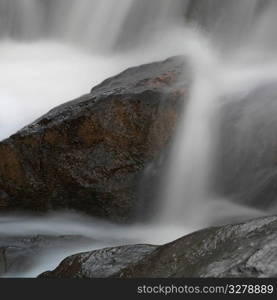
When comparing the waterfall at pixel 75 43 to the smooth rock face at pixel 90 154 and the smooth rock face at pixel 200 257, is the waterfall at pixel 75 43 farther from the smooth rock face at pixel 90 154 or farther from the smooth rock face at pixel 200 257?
the smooth rock face at pixel 200 257

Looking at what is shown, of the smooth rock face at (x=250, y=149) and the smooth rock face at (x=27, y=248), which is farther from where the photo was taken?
the smooth rock face at (x=250, y=149)

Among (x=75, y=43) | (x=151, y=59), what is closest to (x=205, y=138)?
(x=151, y=59)

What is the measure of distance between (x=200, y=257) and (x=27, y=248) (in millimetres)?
Answer: 2046

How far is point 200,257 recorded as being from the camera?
12.4ft

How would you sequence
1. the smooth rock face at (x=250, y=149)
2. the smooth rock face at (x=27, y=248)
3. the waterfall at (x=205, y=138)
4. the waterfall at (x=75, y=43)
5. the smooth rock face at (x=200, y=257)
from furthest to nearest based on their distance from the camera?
the waterfall at (x=75, y=43) → the waterfall at (x=205, y=138) → the smooth rock face at (x=250, y=149) → the smooth rock face at (x=27, y=248) → the smooth rock face at (x=200, y=257)

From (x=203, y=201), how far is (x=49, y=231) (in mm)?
1377

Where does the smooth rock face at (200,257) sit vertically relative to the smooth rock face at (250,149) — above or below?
below

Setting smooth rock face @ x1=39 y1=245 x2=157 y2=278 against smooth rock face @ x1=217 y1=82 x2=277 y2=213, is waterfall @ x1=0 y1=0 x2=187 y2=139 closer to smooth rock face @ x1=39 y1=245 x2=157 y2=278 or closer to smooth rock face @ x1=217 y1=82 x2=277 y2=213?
smooth rock face @ x1=217 y1=82 x2=277 y2=213

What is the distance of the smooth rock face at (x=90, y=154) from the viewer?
6094 mm

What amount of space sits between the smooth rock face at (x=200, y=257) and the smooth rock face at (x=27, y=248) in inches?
29.6

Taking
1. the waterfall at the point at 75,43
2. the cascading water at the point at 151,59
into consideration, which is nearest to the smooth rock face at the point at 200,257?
the cascading water at the point at 151,59

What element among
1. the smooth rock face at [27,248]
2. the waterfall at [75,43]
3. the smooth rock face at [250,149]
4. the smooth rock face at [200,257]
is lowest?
the smooth rock face at [200,257]

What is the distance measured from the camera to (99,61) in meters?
10.6

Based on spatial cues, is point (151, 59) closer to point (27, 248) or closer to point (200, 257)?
point (27, 248)
